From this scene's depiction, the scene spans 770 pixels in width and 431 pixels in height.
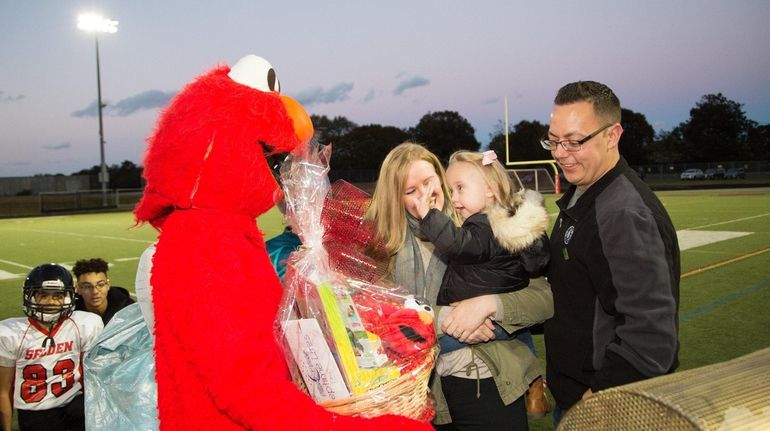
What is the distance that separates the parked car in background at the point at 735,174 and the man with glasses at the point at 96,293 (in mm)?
57199

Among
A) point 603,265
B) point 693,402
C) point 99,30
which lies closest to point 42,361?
point 603,265

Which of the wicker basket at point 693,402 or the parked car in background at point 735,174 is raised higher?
the parked car in background at point 735,174

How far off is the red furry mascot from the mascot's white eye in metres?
0.10

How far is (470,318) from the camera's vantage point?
7.41 ft

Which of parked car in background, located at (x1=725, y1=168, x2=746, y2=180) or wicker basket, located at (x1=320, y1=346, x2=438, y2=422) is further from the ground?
parked car in background, located at (x1=725, y1=168, x2=746, y2=180)

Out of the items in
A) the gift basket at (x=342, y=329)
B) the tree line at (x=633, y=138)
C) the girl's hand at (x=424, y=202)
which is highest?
the tree line at (x=633, y=138)

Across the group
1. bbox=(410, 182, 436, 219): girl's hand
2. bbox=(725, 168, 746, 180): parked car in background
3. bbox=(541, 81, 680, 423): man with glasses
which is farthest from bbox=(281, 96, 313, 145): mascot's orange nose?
bbox=(725, 168, 746, 180): parked car in background

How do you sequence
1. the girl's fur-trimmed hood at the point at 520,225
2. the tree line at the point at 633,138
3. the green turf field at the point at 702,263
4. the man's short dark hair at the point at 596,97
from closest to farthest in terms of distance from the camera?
the man's short dark hair at the point at 596,97
the girl's fur-trimmed hood at the point at 520,225
the green turf field at the point at 702,263
the tree line at the point at 633,138

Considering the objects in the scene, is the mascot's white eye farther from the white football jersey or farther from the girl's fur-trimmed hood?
the white football jersey

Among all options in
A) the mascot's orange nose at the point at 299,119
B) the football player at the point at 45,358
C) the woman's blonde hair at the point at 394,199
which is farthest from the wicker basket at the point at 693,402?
the football player at the point at 45,358

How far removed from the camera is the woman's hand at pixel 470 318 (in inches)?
88.9

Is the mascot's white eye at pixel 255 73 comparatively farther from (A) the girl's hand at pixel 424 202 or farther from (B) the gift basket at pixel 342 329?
(A) the girl's hand at pixel 424 202

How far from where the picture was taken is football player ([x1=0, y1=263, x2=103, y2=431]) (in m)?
3.33

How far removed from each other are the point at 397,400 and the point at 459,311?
80cm
